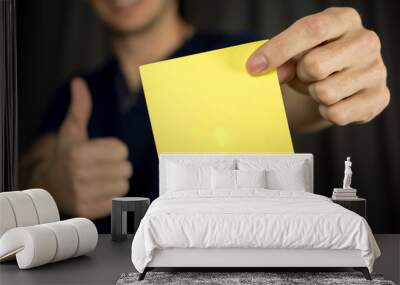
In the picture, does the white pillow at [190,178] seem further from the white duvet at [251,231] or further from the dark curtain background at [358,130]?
the white duvet at [251,231]

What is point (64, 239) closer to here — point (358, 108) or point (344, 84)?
point (344, 84)

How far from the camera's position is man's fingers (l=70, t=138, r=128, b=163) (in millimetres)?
6027

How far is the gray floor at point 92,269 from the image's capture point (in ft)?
13.3

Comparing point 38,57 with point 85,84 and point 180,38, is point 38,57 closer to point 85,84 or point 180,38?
point 85,84

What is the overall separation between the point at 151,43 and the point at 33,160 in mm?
1565

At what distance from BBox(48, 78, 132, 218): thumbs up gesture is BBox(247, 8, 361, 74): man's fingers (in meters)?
1.51

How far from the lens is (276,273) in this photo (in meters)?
4.17

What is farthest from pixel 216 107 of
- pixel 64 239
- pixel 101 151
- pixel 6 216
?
pixel 6 216

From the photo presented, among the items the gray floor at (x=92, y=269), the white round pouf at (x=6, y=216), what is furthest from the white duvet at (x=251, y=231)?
the white round pouf at (x=6, y=216)

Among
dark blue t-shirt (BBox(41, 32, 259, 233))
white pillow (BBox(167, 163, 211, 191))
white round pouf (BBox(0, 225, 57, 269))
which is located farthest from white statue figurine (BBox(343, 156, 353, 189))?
white round pouf (BBox(0, 225, 57, 269))

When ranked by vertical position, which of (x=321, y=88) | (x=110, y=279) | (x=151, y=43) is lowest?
(x=110, y=279)

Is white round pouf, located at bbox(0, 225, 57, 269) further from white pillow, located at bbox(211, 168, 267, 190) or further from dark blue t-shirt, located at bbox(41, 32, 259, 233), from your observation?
dark blue t-shirt, located at bbox(41, 32, 259, 233)

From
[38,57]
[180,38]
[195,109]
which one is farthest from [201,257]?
[38,57]

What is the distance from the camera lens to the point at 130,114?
19.8ft
